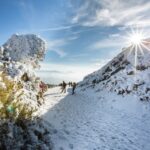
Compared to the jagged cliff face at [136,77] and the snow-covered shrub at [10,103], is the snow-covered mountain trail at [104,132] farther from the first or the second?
the jagged cliff face at [136,77]

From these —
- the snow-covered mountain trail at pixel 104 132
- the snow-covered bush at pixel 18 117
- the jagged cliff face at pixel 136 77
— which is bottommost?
the snow-covered mountain trail at pixel 104 132

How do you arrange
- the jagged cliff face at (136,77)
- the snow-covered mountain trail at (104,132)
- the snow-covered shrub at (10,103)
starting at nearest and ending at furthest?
1. the snow-covered shrub at (10,103)
2. the snow-covered mountain trail at (104,132)
3. the jagged cliff face at (136,77)

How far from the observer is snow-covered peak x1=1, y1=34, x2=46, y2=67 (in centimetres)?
2066

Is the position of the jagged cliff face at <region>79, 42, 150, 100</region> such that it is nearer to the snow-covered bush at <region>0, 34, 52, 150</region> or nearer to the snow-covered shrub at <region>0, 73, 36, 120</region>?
the snow-covered bush at <region>0, 34, 52, 150</region>

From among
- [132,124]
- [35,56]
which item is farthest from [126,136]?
[35,56]

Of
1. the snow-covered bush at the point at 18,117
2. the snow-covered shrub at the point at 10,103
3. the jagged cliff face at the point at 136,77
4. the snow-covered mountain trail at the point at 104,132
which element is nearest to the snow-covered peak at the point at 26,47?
the snow-covered mountain trail at the point at 104,132

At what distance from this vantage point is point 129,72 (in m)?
33.7

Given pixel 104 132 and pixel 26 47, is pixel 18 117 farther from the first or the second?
pixel 26 47

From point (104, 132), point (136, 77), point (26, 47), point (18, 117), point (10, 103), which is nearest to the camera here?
point (10, 103)

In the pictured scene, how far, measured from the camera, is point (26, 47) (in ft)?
74.1

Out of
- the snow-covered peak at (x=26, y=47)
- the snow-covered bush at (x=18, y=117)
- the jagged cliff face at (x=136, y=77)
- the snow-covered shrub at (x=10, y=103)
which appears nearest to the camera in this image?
the snow-covered bush at (x=18, y=117)

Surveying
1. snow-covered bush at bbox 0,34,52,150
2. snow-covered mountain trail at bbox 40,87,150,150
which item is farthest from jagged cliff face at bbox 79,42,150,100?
snow-covered bush at bbox 0,34,52,150

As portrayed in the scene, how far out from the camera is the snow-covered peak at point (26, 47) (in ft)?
67.8

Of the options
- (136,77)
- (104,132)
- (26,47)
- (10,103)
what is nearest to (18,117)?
(10,103)
